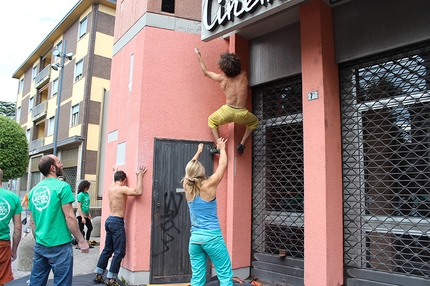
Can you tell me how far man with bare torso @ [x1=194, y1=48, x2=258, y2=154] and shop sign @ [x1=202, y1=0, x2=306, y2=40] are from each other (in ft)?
1.52

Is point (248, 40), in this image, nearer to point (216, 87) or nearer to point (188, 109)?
point (216, 87)

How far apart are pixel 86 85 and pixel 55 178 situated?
18.9m

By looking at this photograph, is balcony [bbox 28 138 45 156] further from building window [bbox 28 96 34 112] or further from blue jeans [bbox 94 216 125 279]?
blue jeans [bbox 94 216 125 279]

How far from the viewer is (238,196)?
5715 millimetres

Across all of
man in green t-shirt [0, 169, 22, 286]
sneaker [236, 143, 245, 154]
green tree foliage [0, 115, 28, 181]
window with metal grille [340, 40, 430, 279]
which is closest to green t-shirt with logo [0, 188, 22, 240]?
man in green t-shirt [0, 169, 22, 286]

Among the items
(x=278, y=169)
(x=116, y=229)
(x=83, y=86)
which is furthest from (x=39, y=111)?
(x=278, y=169)

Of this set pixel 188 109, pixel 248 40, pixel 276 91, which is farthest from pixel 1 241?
pixel 248 40

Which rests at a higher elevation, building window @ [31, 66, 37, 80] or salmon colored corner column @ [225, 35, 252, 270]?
building window @ [31, 66, 37, 80]

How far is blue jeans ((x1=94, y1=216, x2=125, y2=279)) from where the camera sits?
17.3 ft

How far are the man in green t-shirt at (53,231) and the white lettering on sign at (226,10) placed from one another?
3.39 metres

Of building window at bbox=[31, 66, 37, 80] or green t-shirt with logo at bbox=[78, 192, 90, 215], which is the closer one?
green t-shirt with logo at bbox=[78, 192, 90, 215]

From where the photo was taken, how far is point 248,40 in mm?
6164

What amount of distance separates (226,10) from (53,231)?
13.0 feet

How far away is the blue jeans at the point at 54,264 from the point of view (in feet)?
11.8
